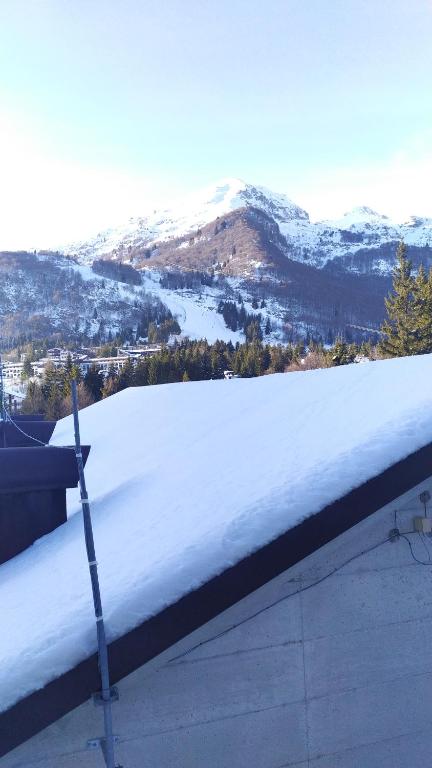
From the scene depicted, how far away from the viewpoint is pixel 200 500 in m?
4.68

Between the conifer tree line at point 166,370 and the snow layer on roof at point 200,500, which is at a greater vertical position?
the snow layer on roof at point 200,500

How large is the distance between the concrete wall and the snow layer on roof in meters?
0.59

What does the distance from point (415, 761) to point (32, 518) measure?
166 inches

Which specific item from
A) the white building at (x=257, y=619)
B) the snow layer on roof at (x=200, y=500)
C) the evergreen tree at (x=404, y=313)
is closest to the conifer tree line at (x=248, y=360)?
the evergreen tree at (x=404, y=313)

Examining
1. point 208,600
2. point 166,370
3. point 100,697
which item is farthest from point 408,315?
point 100,697

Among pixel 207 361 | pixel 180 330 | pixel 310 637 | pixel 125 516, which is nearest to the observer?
pixel 310 637

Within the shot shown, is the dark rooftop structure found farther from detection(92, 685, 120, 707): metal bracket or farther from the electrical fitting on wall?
the electrical fitting on wall

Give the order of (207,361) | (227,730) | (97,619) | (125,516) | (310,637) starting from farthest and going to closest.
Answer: (207,361) → (125,516) → (310,637) → (227,730) → (97,619)

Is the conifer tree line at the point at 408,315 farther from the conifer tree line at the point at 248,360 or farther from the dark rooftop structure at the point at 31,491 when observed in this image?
the dark rooftop structure at the point at 31,491

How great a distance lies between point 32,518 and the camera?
6.14 meters

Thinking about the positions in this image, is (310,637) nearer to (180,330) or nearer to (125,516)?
(125,516)

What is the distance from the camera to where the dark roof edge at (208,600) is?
3.11m

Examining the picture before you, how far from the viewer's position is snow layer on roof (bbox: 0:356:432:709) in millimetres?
3391

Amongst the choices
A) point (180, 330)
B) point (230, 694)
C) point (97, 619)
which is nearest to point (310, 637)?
point (230, 694)
